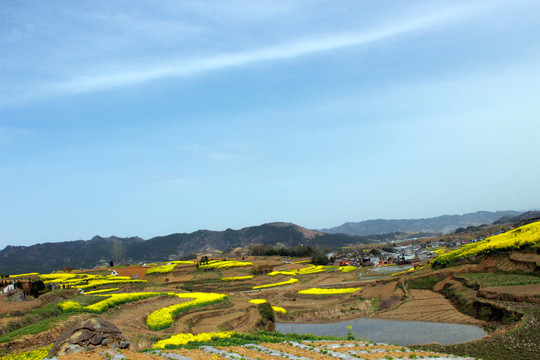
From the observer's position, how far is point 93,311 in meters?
27.4

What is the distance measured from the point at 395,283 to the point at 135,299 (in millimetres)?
27206

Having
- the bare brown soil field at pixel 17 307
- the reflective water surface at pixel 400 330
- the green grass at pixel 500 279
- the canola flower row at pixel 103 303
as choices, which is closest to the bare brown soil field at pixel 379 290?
the green grass at pixel 500 279

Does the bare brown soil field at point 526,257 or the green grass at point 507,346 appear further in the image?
the bare brown soil field at point 526,257

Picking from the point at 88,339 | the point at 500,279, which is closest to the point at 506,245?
the point at 500,279

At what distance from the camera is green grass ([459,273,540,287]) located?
27025mm

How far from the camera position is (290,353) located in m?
14.4

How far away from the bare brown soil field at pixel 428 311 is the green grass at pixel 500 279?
3.16 meters

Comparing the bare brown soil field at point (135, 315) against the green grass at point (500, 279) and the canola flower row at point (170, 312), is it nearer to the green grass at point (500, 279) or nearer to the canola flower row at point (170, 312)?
the canola flower row at point (170, 312)

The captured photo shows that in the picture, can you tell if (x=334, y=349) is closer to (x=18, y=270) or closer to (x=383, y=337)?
(x=383, y=337)

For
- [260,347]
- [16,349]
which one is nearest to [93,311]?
[16,349]

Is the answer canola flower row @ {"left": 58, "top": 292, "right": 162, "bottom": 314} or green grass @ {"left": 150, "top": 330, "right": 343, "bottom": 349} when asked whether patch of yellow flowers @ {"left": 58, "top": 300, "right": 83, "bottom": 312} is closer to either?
canola flower row @ {"left": 58, "top": 292, "right": 162, "bottom": 314}

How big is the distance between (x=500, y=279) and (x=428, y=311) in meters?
6.90

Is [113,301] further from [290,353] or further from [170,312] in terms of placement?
[290,353]

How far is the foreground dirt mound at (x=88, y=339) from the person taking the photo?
12.8m
